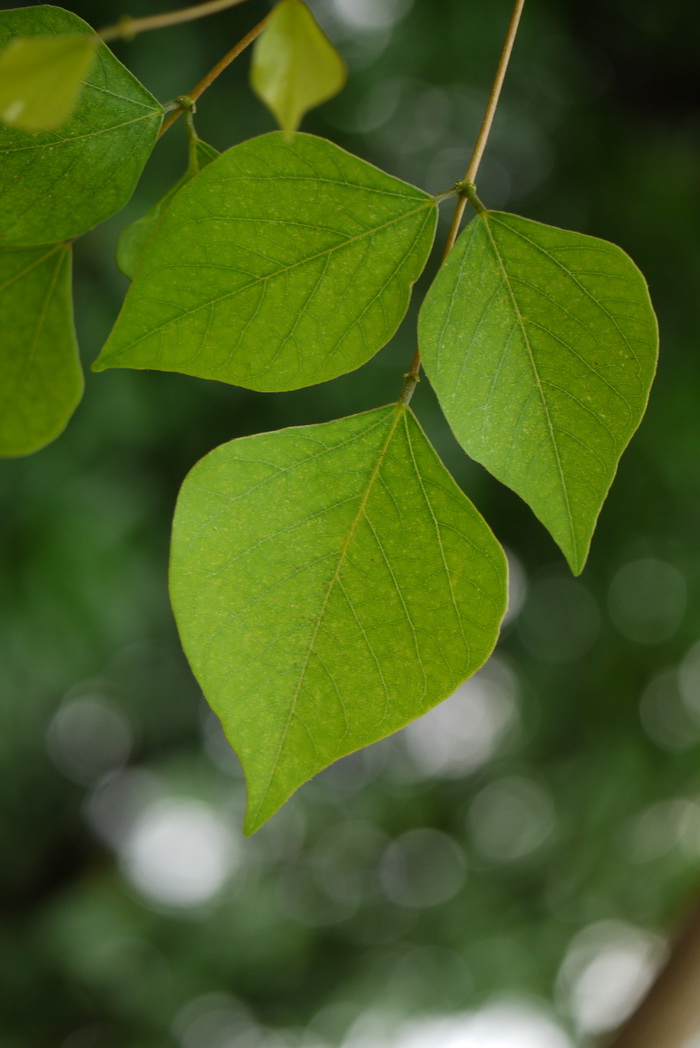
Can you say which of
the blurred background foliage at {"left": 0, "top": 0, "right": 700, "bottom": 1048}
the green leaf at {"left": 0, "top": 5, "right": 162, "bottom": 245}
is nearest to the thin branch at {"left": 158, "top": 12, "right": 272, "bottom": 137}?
the green leaf at {"left": 0, "top": 5, "right": 162, "bottom": 245}

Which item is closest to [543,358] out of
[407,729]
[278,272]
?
[278,272]

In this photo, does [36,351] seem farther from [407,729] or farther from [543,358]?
[407,729]

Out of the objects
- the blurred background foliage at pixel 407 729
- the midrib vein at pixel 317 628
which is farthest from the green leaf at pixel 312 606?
the blurred background foliage at pixel 407 729

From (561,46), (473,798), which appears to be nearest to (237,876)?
(473,798)

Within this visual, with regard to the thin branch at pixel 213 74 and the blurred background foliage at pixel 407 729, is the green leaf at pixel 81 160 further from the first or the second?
the blurred background foliage at pixel 407 729

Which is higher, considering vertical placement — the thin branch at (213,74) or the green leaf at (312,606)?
the thin branch at (213,74)
